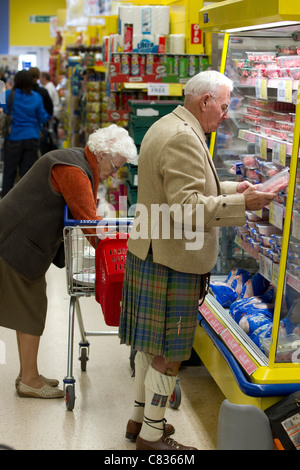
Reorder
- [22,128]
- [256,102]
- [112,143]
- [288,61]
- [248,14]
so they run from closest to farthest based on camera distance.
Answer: [248,14], [288,61], [112,143], [256,102], [22,128]

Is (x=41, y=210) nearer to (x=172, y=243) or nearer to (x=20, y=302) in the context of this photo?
(x=20, y=302)

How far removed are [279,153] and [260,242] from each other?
64 centimetres

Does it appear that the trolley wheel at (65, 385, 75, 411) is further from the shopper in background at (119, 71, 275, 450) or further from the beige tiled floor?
the shopper in background at (119, 71, 275, 450)

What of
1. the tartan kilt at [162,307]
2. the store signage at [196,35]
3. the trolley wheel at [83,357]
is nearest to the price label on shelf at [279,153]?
the tartan kilt at [162,307]

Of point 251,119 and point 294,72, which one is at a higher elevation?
point 294,72

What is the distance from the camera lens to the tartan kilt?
3.11 metres

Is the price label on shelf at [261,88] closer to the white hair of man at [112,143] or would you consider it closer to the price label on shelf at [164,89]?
the white hair of man at [112,143]

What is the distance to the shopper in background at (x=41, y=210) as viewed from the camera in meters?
3.68

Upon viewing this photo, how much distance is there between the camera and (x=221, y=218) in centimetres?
296

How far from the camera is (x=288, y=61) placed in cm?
354

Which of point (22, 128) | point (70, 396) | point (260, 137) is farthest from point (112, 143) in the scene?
point (22, 128)

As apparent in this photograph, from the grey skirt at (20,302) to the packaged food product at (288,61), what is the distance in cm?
175

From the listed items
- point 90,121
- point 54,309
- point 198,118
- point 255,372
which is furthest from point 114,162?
point 90,121

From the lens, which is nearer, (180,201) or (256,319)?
(180,201)
